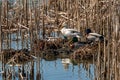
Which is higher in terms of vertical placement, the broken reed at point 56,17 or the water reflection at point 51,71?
the broken reed at point 56,17

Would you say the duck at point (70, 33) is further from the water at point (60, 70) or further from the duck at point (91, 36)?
the water at point (60, 70)

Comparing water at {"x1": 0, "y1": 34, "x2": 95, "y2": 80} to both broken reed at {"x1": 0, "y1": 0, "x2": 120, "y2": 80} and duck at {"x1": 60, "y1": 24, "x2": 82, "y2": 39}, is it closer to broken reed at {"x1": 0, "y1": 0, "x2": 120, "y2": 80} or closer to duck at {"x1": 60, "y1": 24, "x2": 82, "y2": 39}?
broken reed at {"x1": 0, "y1": 0, "x2": 120, "y2": 80}

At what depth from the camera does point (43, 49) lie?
520 inches

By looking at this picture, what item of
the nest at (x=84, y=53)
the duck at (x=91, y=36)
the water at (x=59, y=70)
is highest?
the duck at (x=91, y=36)

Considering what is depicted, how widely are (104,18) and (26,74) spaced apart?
15.8 ft

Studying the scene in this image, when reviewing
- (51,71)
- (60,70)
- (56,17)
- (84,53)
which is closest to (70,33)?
(84,53)

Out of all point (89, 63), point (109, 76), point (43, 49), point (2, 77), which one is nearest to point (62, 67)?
point (89, 63)

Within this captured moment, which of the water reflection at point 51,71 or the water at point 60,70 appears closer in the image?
the water reflection at point 51,71

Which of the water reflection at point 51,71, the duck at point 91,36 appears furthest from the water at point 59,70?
the duck at point 91,36

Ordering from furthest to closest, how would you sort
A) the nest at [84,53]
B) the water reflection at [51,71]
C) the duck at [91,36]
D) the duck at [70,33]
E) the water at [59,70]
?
the duck at [70,33], the duck at [91,36], the nest at [84,53], the water at [59,70], the water reflection at [51,71]

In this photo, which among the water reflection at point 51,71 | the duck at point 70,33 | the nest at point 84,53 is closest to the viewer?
the water reflection at point 51,71

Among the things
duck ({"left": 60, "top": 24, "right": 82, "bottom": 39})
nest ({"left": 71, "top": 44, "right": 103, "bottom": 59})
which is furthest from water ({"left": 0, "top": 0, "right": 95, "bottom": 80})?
duck ({"left": 60, "top": 24, "right": 82, "bottom": 39})

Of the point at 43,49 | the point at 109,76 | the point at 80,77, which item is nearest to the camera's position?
the point at 109,76

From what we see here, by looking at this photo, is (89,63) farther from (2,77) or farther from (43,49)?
(2,77)
